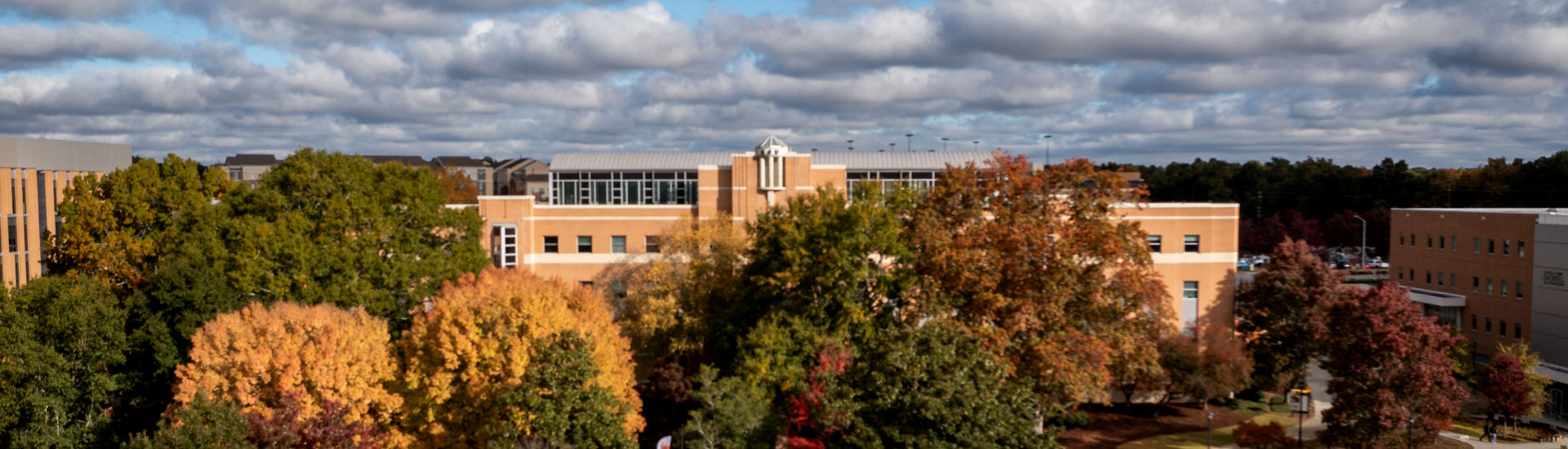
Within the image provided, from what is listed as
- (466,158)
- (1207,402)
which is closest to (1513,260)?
(1207,402)

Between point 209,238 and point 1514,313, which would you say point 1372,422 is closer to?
point 1514,313

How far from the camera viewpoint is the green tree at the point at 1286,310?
Result: 44.3m

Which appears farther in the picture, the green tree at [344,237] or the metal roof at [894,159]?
the metal roof at [894,159]

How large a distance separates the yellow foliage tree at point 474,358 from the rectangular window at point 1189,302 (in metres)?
31.0

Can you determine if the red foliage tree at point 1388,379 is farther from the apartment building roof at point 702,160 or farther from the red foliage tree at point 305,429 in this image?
the red foliage tree at point 305,429

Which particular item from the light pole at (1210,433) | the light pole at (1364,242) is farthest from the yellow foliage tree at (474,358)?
the light pole at (1364,242)

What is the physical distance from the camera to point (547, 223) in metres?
49.7

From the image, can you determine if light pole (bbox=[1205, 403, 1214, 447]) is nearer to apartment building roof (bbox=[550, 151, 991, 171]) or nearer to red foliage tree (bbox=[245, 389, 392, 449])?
apartment building roof (bbox=[550, 151, 991, 171])

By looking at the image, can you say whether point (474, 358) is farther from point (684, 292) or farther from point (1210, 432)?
point (1210, 432)

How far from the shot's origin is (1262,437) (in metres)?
38.7

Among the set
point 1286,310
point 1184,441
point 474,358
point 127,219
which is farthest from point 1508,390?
point 127,219

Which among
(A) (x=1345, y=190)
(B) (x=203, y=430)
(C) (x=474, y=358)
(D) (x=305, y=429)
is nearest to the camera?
(B) (x=203, y=430)

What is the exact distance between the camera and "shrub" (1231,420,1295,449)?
3828 centimetres

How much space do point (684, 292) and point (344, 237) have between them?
13.2m
